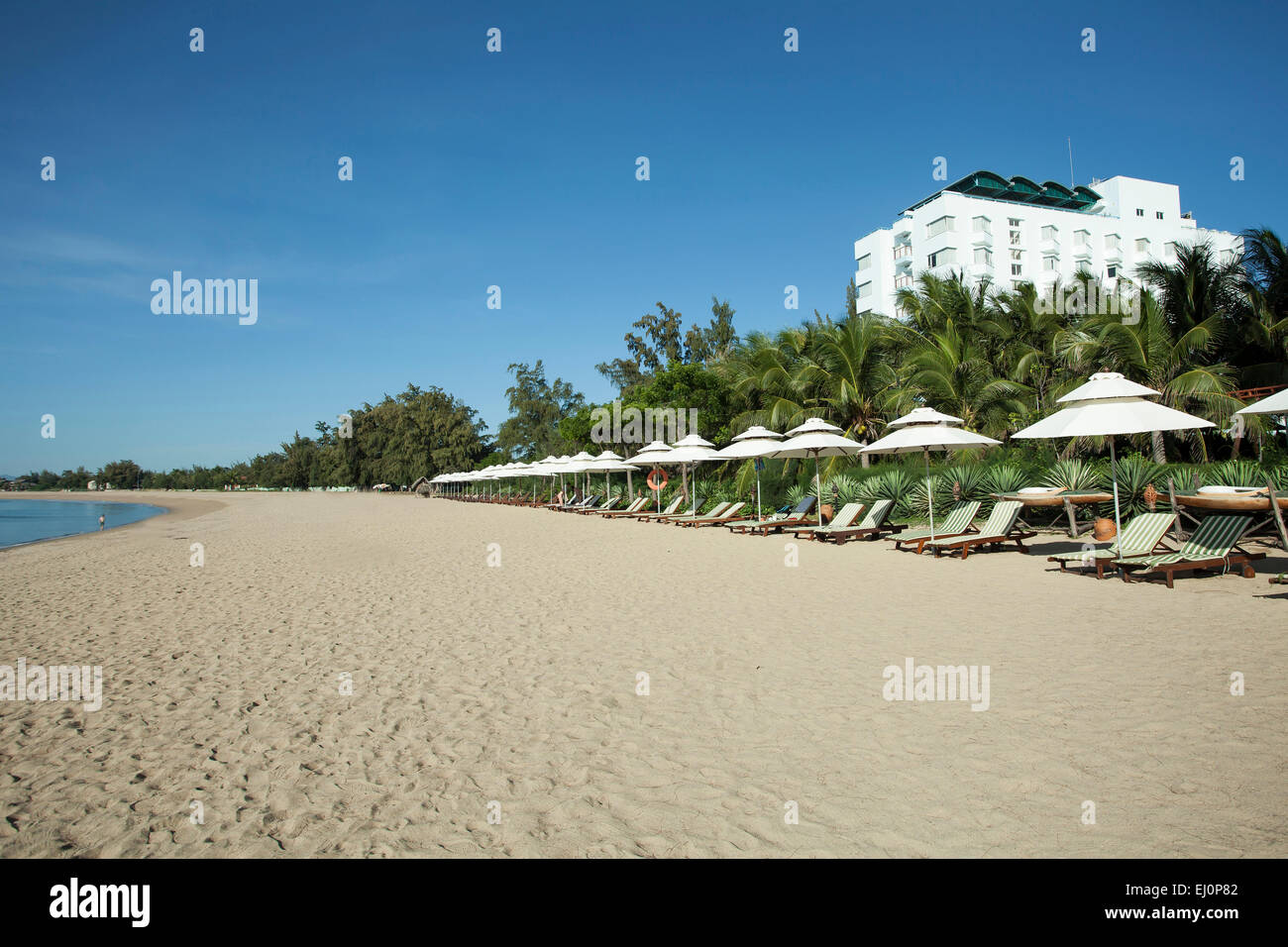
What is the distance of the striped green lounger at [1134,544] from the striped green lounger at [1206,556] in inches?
5.9

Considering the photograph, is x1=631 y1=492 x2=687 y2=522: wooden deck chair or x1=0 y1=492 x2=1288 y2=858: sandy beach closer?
x1=0 y1=492 x2=1288 y2=858: sandy beach

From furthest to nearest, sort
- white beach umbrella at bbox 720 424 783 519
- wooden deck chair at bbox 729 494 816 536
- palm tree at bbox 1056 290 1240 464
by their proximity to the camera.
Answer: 1. palm tree at bbox 1056 290 1240 464
2. white beach umbrella at bbox 720 424 783 519
3. wooden deck chair at bbox 729 494 816 536

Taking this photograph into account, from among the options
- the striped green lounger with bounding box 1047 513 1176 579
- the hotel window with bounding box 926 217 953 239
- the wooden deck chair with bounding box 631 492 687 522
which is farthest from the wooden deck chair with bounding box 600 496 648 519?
the hotel window with bounding box 926 217 953 239

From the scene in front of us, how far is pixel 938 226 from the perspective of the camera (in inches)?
1772

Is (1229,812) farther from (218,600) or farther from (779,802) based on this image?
(218,600)

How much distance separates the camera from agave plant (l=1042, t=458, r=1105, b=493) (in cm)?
1246

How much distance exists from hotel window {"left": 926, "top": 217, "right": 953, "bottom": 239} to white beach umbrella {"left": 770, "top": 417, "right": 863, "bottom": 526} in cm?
3393

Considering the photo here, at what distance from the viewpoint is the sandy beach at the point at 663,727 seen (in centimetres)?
292

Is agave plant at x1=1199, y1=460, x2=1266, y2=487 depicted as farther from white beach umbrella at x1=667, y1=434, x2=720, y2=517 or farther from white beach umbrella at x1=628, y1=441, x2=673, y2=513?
white beach umbrella at x1=628, y1=441, x2=673, y2=513

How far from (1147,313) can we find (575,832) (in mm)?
20399

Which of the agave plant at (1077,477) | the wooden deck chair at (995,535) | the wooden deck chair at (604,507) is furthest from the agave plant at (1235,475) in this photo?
the wooden deck chair at (604,507)

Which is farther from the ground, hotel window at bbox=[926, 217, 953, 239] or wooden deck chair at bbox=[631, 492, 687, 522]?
hotel window at bbox=[926, 217, 953, 239]
